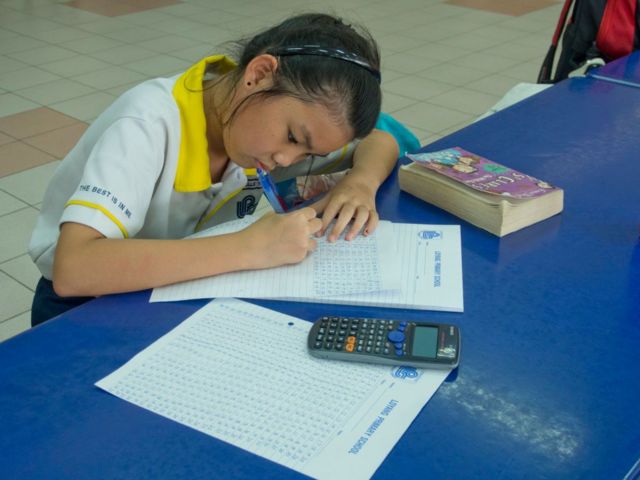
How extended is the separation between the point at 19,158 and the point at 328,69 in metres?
2.28

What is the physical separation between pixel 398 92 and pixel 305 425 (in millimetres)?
3227

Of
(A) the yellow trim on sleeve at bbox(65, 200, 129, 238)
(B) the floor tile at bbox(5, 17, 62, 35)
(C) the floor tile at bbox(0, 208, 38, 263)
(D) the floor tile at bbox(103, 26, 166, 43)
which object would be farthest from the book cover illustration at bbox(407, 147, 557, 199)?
(B) the floor tile at bbox(5, 17, 62, 35)

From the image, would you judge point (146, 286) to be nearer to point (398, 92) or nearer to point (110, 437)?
point (110, 437)

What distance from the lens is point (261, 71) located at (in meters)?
1.16

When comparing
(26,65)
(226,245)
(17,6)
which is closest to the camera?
(226,245)

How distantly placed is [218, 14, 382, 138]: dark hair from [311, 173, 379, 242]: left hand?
10 cm

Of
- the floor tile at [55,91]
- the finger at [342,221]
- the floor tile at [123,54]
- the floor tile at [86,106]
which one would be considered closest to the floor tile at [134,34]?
→ the floor tile at [123,54]

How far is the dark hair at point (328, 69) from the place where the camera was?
44.5 inches

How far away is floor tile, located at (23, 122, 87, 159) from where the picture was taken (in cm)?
312

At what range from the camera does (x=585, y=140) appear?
1500 mm

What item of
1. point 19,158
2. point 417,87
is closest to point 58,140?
point 19,158

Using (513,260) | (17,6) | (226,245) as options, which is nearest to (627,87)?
(513,260)

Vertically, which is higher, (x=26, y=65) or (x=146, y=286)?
(x=146, y=286)

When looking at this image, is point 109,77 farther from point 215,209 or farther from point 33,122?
point 215,209
